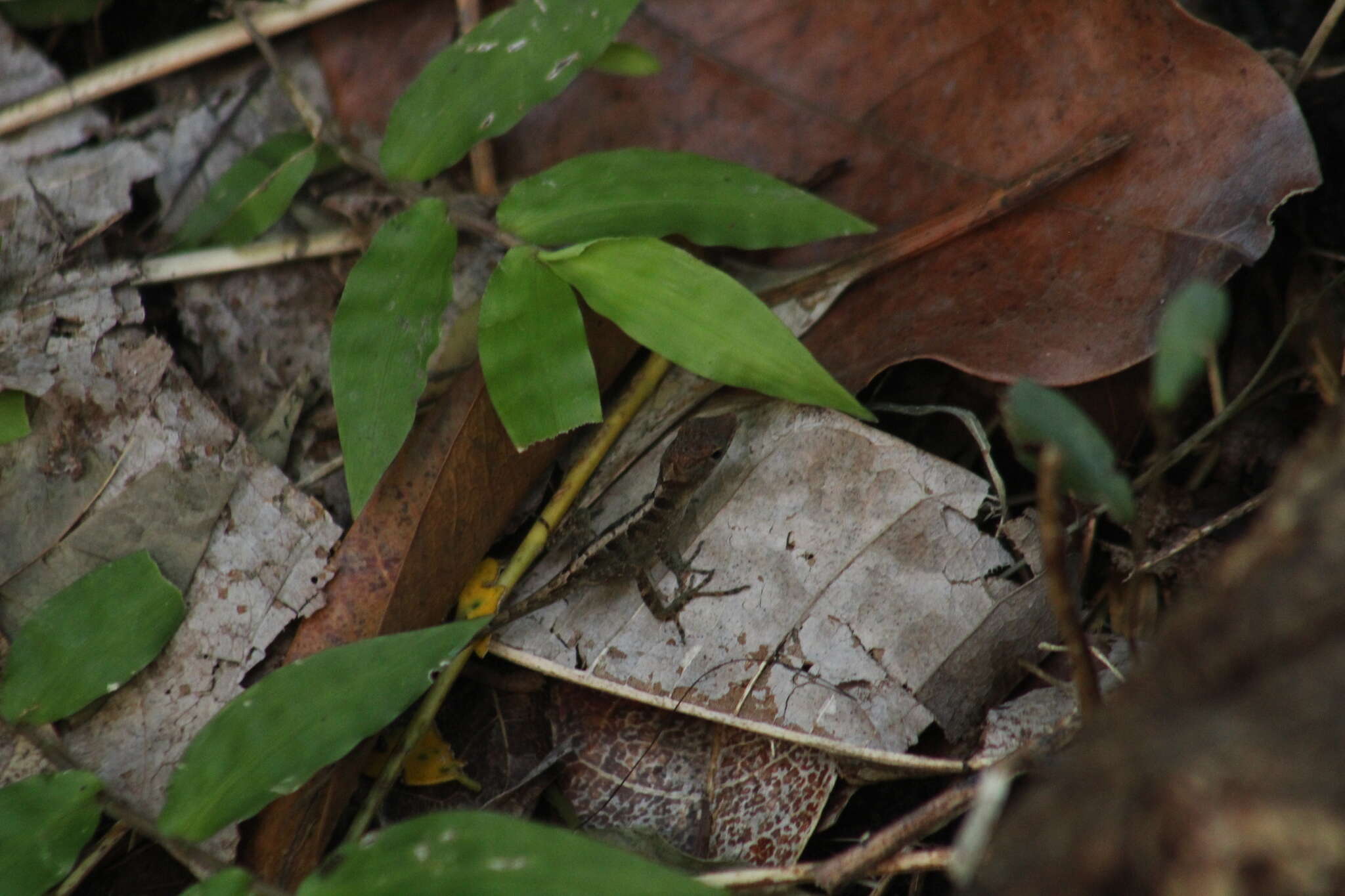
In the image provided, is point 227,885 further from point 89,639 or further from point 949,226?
point 949,226

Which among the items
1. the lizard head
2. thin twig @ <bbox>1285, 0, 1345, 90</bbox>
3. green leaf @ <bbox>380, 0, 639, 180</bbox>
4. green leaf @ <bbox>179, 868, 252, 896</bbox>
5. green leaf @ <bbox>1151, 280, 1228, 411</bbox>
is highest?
green leaf @ <bbox>380, 0, 639, 180</bbox>

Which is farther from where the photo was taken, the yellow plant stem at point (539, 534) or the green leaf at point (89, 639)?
the yellow plant stem at point (539, 534)

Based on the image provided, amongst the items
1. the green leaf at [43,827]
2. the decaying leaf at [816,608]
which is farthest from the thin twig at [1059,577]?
the green leaf at [43,827]

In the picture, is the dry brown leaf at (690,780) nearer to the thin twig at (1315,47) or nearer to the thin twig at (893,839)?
the thin twig at (893,839)

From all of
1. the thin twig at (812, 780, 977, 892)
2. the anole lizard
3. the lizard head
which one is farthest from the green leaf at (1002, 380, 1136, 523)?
the lizard head

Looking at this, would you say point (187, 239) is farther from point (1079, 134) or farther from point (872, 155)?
point (1079, 134)

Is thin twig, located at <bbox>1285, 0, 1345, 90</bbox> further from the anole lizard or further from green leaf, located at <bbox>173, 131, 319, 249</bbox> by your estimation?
green leaf, located at <bbox>173, 131, 319, 249</bbox>

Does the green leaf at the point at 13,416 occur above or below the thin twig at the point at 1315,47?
above
